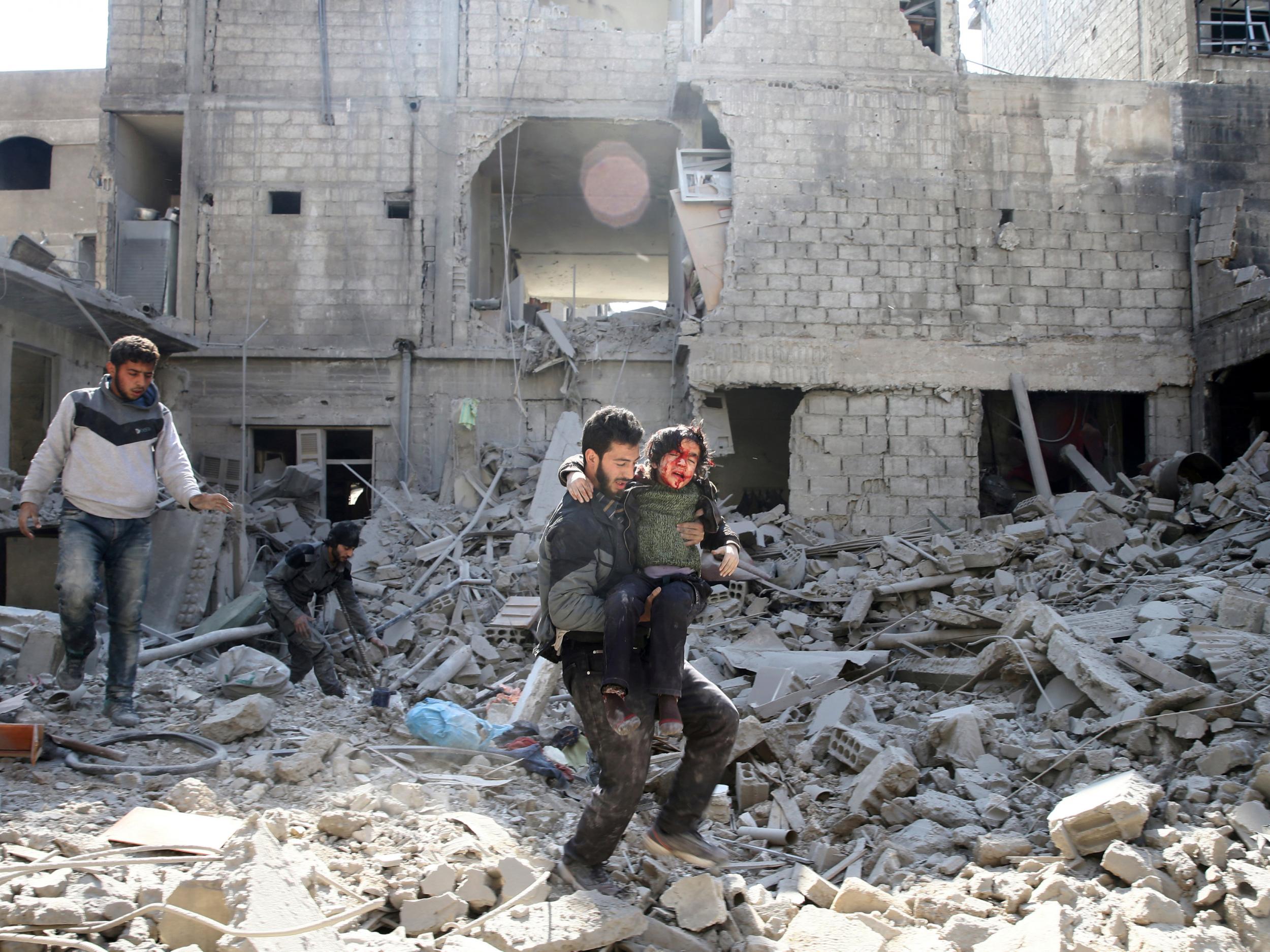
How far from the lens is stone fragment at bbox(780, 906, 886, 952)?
10.5 feet

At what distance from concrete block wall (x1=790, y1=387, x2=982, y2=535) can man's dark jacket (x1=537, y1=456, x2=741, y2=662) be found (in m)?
8.93

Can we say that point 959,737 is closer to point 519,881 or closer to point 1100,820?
point 1100,820

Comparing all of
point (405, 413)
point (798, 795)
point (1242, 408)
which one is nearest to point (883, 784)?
point (798, 795)

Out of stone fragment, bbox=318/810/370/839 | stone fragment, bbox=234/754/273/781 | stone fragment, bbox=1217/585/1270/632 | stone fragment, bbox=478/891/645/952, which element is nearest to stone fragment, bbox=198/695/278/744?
stone fragment, bbox=234/754/273/781

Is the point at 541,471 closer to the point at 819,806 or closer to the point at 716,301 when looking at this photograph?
the point at 716,301

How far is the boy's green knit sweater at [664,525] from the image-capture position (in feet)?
11.1

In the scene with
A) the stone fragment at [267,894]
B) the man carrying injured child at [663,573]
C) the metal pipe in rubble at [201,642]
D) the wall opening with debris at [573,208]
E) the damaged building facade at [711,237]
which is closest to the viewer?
the stone fragment at [267,894]

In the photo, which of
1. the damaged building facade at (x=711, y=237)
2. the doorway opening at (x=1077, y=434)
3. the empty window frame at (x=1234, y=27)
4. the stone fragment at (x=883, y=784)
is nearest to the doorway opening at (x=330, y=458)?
the damaged building facade at (x=711, y=237)

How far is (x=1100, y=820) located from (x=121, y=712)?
4.66 meters

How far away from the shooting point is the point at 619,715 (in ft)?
10.4

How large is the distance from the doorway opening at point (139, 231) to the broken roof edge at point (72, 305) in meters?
2.45

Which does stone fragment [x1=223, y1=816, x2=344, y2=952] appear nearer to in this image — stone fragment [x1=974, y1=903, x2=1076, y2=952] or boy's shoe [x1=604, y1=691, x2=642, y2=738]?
boy's shoe [x1=604, y1=691, x2=642, y2=738]

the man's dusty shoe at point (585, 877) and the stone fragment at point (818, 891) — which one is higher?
the man's dusty shoe at point (585, 877)

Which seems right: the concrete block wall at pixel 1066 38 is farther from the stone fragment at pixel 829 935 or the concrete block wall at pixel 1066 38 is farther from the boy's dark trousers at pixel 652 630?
the stone fragment at pixel 829 935
